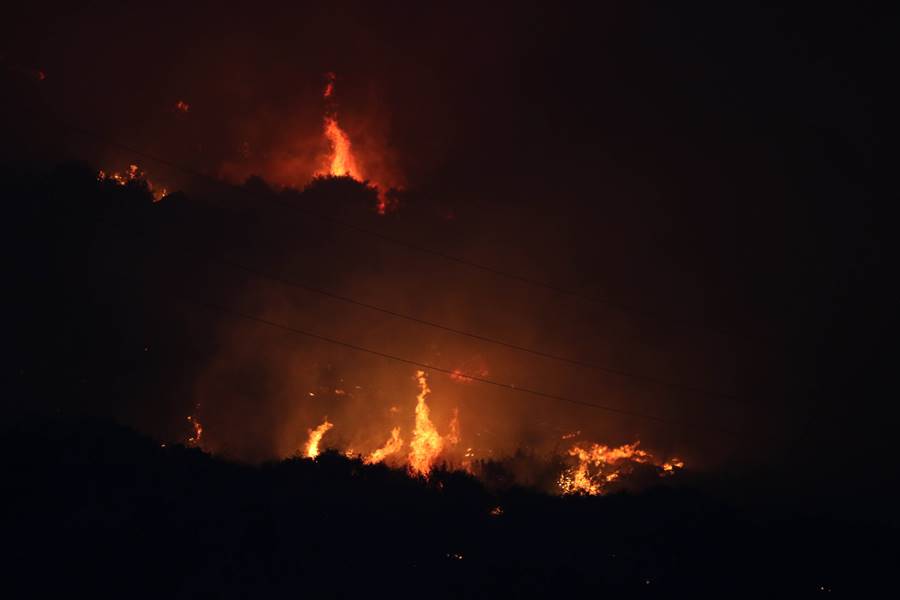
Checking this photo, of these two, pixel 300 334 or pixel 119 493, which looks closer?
pixel 119 493

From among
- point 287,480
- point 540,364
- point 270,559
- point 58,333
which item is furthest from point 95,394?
point 540,364

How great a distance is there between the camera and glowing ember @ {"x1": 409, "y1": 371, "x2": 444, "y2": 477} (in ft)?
128

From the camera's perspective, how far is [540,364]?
1722 inches

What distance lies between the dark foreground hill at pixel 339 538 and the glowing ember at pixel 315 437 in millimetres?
9325

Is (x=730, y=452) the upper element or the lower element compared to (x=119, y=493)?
upper

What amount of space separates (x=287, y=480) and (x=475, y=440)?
15.8 m

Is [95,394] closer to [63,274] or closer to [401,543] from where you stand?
[63,274]

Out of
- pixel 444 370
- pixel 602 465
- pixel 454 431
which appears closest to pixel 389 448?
pixel 454 431

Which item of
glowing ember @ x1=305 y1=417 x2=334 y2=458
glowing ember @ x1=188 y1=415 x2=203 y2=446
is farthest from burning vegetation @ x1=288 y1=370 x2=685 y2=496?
glowing ember @ x1=188 y1=415 x2=203 y2=446

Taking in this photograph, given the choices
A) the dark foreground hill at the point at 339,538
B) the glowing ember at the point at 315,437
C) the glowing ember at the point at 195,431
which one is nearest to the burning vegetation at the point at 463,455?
the glowing ember at the point at 315,437

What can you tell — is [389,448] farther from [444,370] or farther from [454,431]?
[444,370]

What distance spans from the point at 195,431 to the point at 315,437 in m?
7.08

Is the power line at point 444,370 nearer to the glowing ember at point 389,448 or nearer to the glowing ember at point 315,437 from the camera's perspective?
the glowing ember at point 389,448

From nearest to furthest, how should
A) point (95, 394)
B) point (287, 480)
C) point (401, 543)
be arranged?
point (401, 543)
point (287, 480)
point (95, 394)
